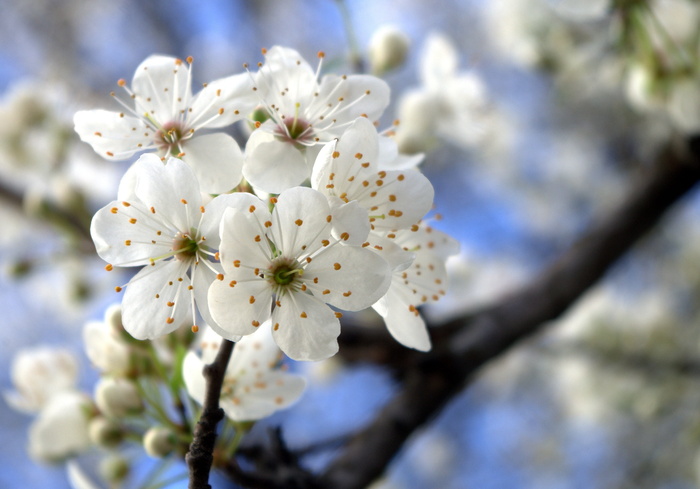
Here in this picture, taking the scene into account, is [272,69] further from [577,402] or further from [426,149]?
[577,402]

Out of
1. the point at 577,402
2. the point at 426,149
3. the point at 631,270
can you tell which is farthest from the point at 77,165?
the point at 631,270

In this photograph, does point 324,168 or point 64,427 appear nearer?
point 324,168

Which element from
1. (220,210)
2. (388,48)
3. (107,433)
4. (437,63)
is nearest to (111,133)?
(220,210)

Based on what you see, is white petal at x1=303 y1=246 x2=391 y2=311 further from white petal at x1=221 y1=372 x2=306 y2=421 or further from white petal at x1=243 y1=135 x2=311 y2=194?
white petal at x1=221 y1=372 x2=306 y2=421

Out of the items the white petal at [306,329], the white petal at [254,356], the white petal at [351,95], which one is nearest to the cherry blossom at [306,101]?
the white petal at [351,95]

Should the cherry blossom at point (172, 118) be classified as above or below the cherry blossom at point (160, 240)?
above

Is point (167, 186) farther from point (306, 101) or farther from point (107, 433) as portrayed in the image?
point (107, 433)

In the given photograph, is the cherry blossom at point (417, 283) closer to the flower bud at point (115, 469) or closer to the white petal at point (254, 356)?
the white petal at point (254, 356)
